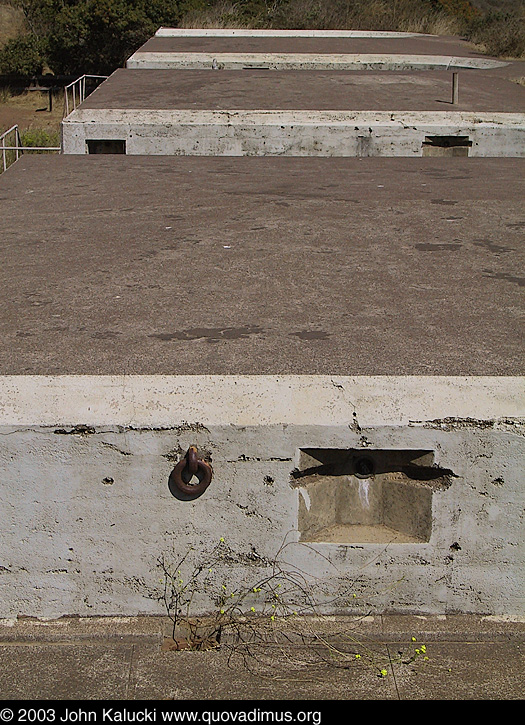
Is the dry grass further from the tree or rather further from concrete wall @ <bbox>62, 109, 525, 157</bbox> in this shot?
concrete wall @ <bbox>62, 109, 525, 157</bbox>

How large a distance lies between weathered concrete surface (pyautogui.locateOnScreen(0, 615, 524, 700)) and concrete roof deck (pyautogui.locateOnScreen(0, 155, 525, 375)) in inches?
39.2

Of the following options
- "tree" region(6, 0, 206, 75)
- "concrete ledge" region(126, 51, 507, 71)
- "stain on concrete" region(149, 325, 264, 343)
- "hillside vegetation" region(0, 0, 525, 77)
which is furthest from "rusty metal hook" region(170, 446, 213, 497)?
"tree" region(6, 0, 206, 75)

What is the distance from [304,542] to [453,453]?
2.19ft

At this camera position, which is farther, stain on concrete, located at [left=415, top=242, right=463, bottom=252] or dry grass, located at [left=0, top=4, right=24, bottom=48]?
dry grass, located at [left=0, top=4, right=24, bottom=48]

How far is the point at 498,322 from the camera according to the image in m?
4.08

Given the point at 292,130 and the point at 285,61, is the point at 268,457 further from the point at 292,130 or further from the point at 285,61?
the point at 285,61

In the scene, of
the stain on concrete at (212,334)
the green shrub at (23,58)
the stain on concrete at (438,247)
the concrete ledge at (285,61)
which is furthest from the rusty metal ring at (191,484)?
the green shrub at (23,58)

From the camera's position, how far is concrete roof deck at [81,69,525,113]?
9461 millimetres

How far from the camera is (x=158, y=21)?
2462cm

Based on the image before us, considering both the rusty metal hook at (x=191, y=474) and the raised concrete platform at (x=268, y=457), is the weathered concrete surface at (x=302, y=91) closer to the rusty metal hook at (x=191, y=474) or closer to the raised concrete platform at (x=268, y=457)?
the raised concrete platform at (x=268, y=457)

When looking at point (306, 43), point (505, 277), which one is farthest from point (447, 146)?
point (306, 43)

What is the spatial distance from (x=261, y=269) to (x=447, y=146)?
14.9ft

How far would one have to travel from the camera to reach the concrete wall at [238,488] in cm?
318
